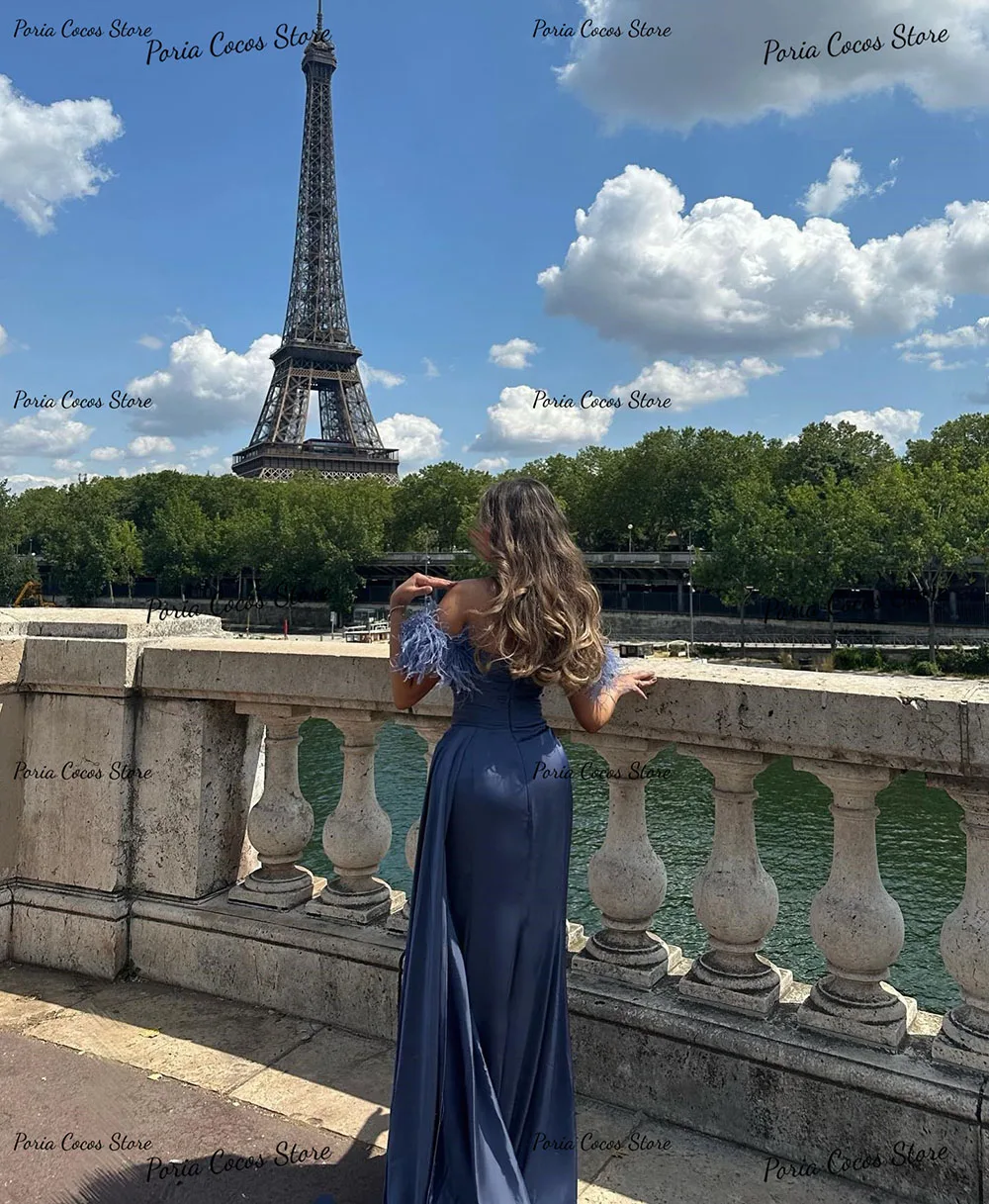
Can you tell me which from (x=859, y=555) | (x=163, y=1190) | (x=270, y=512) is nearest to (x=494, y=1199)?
(x=163, y=1190)

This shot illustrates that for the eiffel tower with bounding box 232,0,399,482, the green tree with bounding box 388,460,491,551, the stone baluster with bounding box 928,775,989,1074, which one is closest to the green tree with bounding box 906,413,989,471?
the green tree with bounding box 388,460,491,551

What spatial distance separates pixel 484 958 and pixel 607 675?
800 mm

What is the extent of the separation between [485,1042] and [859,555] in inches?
1789

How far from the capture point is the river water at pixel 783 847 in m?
12.3

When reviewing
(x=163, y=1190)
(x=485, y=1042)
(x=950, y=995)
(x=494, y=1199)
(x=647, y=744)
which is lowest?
(x=950, y=995)

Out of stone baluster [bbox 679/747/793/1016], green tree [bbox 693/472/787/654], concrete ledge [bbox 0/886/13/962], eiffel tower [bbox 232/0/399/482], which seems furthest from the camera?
eiffel tower [bbox 232/0/399/482]

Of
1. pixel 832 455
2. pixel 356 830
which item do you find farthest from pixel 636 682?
pixel 832 455

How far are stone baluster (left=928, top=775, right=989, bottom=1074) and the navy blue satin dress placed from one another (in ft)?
3.33

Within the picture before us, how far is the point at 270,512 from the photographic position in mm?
71938

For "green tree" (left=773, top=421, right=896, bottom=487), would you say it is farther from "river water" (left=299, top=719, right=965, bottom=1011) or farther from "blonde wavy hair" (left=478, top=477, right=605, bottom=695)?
"blonde wavy hair" (left=478, top=477, right=605, bottom=695)

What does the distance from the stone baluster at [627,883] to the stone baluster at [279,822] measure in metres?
1.21

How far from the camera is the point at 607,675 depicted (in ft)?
8.61

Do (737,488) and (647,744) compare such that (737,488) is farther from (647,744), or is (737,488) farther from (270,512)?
(647,744)

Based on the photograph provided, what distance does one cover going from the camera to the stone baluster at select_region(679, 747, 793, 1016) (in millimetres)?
2852
